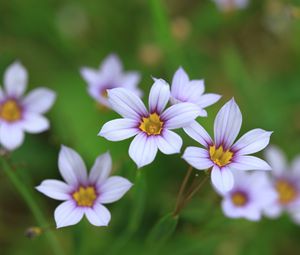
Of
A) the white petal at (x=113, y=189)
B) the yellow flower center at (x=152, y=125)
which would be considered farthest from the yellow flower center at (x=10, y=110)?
the yellow flower center at (x=152, y=125)

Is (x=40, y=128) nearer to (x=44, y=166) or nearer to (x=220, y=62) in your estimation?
(x=44, y=166)

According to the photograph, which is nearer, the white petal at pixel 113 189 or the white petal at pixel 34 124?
the white petal at pixel 113 189

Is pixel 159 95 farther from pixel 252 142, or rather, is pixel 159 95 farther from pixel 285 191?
pixel 285 191

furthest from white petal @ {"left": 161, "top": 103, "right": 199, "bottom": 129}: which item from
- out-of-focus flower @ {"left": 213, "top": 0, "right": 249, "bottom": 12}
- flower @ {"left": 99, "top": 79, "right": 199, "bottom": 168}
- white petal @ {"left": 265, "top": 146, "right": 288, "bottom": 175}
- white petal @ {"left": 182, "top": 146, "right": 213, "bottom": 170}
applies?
out-of-focus flower @ {"left": 213, "top": 0, "right": 249, "bottom": 12}

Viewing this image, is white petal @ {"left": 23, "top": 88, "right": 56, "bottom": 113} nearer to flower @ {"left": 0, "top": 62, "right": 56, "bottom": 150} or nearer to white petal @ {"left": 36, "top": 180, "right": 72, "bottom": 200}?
flower @ {"left": 0, "top": 62, "right": 56, "bottom": 150}

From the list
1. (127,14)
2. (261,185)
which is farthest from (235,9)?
(261,185)

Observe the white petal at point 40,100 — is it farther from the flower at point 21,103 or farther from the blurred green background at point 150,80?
the blurred green background at point 150,80

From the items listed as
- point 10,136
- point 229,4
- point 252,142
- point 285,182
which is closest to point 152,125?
point 252,142
